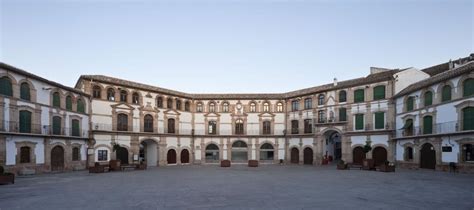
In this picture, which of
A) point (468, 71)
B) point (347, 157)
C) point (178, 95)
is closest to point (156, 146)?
point (178, 95)

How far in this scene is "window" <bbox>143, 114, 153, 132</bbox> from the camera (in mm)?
37334

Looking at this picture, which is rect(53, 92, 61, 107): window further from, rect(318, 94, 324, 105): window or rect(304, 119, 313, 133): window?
rect(318, 94, 324, 105): window

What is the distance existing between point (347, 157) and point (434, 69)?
14086 mm

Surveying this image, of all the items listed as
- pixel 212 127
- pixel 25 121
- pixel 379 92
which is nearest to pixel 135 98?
pixel 212 127

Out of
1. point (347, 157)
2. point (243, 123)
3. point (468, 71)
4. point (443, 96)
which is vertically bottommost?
point (347, 157)

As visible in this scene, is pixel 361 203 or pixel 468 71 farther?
pixel 468 71

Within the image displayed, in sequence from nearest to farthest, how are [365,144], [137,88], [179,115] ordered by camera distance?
[365,144]
[137,88]
[179,115]

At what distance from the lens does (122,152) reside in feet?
115

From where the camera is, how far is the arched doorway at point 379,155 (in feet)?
108

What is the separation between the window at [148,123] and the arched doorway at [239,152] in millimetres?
11222

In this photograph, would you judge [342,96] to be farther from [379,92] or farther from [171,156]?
[171,156]

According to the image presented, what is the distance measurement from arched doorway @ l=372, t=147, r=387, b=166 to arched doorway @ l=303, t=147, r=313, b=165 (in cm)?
797

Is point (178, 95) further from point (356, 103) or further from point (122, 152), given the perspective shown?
point (356, 103)

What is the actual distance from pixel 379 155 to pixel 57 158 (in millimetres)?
31277
